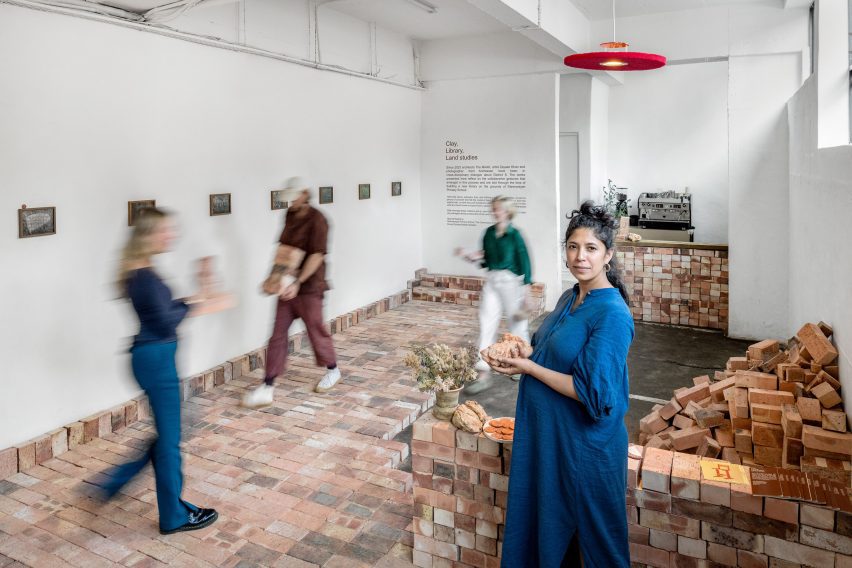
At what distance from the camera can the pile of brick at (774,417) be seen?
3557mm

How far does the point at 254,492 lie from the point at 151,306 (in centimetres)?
137

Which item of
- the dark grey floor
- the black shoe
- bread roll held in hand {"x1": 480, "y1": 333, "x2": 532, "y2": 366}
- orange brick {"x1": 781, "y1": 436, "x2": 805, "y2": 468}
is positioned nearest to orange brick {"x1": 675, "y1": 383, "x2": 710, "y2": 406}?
the dark grey floor

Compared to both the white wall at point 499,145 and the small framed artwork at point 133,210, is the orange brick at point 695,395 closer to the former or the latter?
the small framed artwork at point 133,210

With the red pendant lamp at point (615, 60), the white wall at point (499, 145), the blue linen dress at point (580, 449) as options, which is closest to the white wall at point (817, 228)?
the red pendant lamp at point (615, 60)

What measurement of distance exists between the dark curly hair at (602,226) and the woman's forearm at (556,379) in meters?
0.44

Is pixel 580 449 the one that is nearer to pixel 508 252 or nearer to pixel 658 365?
pixel 508 252

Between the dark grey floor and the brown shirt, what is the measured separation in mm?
1519

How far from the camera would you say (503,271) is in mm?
6023

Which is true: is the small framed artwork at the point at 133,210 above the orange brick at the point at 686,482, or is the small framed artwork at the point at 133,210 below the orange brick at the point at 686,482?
above

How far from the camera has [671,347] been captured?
7.55m

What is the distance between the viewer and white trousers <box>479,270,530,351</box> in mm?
6055

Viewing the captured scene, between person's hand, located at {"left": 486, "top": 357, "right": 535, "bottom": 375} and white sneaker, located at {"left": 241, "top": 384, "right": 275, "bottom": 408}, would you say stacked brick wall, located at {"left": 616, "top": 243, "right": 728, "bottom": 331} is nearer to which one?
white sneaker, located at {"left": 241, "top": 384, "right": 275, "bottom": 408}

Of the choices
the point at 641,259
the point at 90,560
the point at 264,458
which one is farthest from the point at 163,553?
the point at 641,259

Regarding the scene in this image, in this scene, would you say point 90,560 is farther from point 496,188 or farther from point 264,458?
point 496,188
